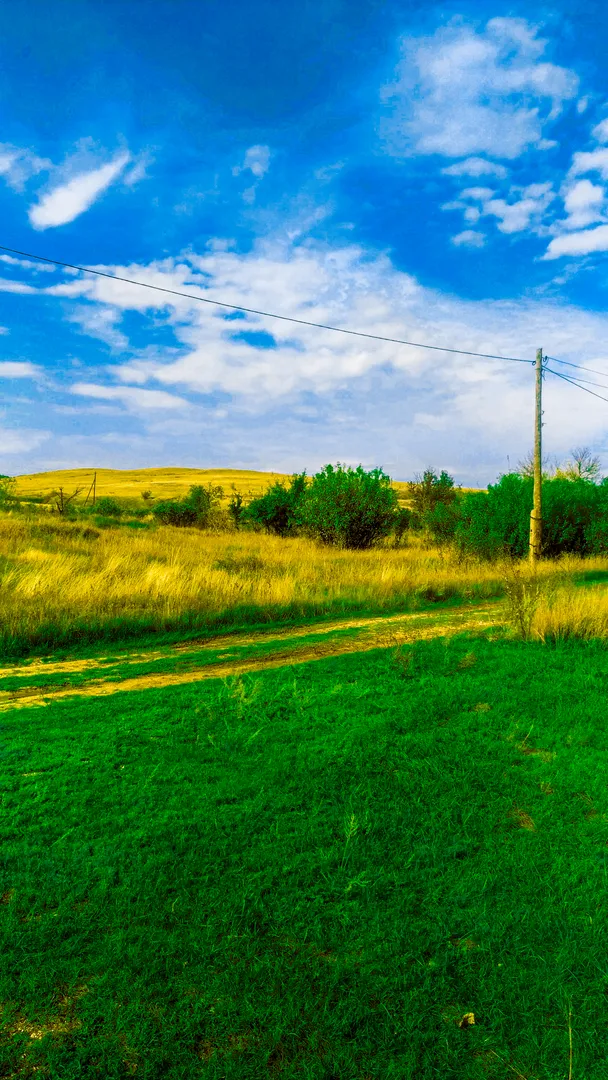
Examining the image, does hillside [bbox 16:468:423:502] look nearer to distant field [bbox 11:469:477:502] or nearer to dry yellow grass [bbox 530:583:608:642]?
distant field [bbox 11:469:477:502]

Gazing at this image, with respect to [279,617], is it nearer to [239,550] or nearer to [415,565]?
[415,565]

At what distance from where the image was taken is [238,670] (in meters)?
7.95

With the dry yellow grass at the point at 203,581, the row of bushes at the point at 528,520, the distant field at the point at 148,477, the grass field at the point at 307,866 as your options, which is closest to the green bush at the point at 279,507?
the row of bushes at the point at 528,520

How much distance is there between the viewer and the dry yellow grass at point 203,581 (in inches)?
413

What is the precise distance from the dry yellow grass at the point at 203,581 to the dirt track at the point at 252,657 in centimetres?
115

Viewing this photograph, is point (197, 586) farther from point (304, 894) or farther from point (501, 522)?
point (501, 522)

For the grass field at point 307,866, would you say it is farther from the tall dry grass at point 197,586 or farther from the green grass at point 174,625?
the tall dry grass at point 197,586

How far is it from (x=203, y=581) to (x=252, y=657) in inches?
155

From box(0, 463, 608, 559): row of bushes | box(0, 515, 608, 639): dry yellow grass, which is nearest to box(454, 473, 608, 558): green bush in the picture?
box(0, 463, 608, 559): row of bushes

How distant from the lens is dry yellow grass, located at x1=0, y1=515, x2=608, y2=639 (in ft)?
34.4

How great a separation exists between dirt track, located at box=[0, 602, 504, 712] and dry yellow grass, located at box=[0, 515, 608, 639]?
115 cm

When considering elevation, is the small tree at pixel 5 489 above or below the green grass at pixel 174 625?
above

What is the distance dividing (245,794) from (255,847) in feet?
2.20

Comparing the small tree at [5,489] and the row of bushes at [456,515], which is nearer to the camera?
the row of bushes at [456,515]
